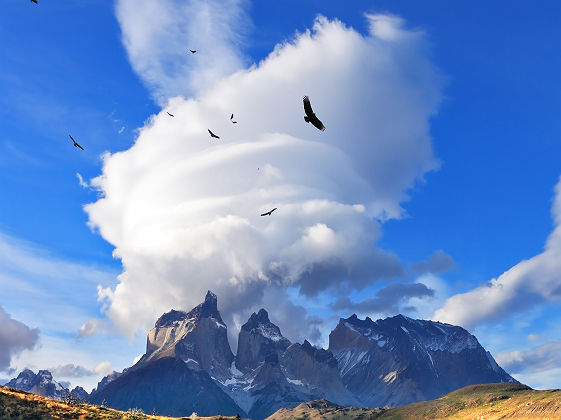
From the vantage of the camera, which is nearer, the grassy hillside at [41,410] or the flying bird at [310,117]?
the flying bird at [310,117]

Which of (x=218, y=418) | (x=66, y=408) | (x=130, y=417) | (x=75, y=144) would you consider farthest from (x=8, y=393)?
(x=75, y=144)

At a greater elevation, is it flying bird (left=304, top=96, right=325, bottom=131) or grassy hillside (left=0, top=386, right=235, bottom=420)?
flying bird (left=304, top=96, right=325, bottom=131)

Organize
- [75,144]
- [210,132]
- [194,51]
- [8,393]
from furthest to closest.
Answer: [8,393] < [194,51] < [210,132] < [75,144]

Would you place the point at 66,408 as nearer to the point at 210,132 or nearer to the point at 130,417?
the point at 130,417

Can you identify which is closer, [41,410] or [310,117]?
[310,117]

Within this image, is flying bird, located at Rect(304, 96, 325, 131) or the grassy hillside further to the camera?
the grassy hillside

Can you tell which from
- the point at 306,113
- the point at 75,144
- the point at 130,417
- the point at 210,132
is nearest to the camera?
the point at 306,113

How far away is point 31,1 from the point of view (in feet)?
170

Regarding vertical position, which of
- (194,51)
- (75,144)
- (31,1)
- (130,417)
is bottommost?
(130,417)

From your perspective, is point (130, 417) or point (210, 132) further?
point (130, 417)

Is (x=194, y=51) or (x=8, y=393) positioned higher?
(x=194, y=51)

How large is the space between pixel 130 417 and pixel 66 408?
21.7m

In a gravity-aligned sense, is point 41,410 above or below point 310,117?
below

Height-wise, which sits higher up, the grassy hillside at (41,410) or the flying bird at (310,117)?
the flying bird at (310,117)
